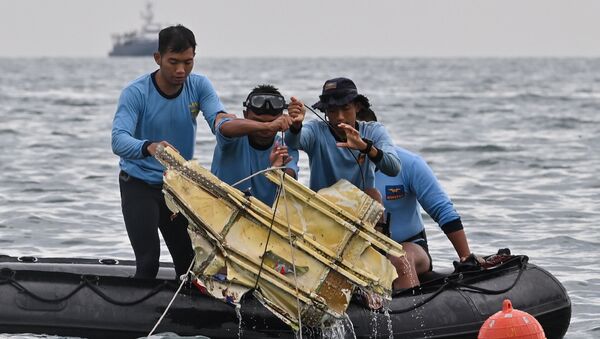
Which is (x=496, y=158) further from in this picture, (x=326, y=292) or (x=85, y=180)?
(x=326, y=292)

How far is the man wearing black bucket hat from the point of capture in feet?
28.9

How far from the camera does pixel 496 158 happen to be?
1026 inches

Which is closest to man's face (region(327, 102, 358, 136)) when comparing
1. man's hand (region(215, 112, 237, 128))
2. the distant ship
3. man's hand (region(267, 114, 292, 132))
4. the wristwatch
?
the wristwatch

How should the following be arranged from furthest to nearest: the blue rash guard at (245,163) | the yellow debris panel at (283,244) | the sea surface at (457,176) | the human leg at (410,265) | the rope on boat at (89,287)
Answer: the sea surface at (457,176)
the human leg at (410,265)
the rope on boat at (89,287)
the blue rash guard at (245,163)
the yellow debris panel at (283,244)

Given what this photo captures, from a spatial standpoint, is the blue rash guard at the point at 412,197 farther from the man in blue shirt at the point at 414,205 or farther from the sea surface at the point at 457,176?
the sea surface at the point at 457,176

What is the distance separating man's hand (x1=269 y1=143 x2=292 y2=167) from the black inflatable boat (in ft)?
3.49

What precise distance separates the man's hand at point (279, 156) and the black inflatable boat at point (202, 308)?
1.06 m

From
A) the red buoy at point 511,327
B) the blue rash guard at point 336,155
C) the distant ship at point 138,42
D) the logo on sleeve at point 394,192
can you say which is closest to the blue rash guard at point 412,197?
the logo on sleeve at point 394,192

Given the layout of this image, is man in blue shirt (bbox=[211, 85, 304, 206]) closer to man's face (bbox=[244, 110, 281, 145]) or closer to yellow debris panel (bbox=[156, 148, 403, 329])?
man's face (bbox=[244, 110, 281, 145])

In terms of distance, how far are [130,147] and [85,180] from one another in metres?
13.5

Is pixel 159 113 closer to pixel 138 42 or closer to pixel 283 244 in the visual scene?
pixel 283 244

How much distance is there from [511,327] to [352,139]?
1453mm

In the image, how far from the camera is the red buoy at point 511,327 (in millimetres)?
Answer: 8133

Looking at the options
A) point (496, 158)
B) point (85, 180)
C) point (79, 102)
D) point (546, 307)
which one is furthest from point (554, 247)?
point (79, 102)
